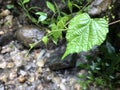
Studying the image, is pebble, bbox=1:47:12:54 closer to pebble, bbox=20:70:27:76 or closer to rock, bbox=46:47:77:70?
pebble, bbox=20:70:27:76

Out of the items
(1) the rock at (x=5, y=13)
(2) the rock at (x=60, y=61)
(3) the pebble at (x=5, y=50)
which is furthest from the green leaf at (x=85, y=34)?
(1) the rock at (x=5, y=13)

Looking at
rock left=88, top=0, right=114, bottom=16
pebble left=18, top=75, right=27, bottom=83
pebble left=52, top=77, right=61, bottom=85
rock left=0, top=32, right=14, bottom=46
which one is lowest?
pebble left=52, top=77, right=61, bottom=85

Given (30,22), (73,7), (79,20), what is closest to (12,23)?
(30,22)

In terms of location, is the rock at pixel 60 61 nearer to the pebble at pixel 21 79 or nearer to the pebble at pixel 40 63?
the pebble at pixel 40 63

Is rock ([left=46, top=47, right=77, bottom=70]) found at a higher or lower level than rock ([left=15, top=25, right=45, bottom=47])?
lower

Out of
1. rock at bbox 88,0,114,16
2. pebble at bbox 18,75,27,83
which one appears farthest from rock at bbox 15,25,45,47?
rock at bbox 88,0,114,16

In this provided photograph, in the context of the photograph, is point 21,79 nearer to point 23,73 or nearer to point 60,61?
point 23,73

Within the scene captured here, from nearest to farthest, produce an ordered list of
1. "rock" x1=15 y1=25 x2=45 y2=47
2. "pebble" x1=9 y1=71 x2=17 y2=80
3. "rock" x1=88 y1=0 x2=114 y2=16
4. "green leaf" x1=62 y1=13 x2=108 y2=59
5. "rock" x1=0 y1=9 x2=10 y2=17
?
1. "green leaf" x1=62 y1=13 x2=108 y2=59
2. "rock" x1=88 y1=0 x2=114 y2=16
3. "pebble" x1=9 y1=71 x2=17 y2=80
4. "rock" x1=15 y1=25 x2=45 y2=47
5. "rock" x1=0 y1=9 x2=10 y2=17
